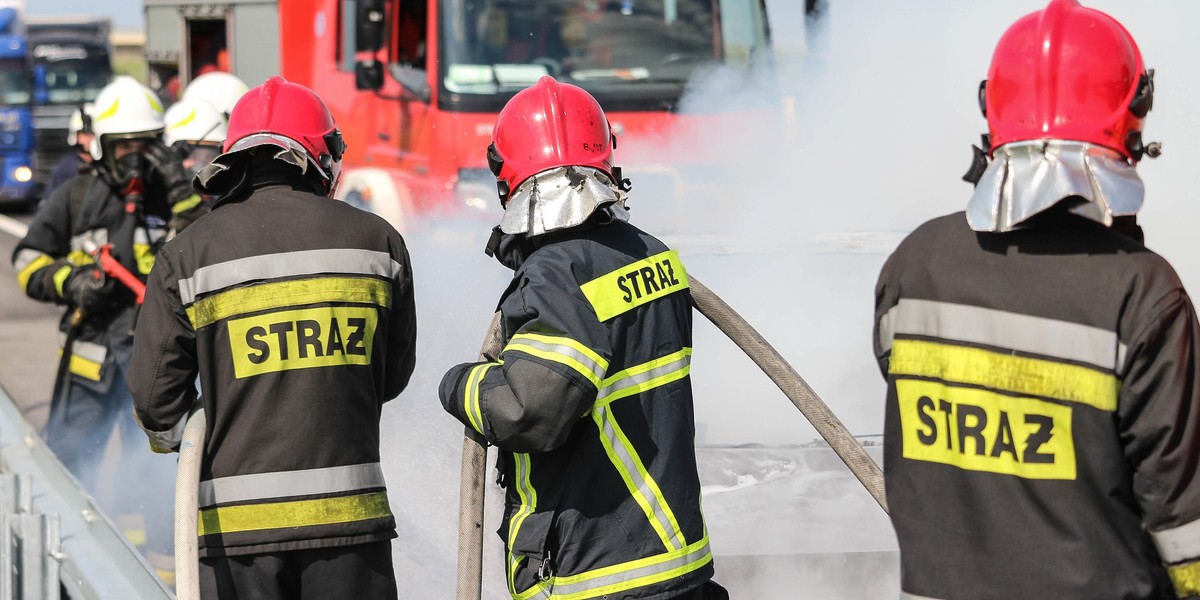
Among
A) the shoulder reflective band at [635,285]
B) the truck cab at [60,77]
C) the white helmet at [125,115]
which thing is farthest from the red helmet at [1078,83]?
the truck cab at [60,77]

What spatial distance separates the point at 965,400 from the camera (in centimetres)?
204

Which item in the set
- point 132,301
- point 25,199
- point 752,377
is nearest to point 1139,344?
point 752,377

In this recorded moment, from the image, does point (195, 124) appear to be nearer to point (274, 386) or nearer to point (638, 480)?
point (274, 386)

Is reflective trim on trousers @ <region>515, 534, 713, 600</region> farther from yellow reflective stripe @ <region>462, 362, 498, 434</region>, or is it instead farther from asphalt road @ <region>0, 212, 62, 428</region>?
asphalt road @ <region>0, 212, 62, 428</region>

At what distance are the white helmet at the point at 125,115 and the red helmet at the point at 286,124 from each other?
2.52m

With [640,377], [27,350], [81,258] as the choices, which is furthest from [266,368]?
[27,350]

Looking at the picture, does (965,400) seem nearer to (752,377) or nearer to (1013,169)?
(1013,169)

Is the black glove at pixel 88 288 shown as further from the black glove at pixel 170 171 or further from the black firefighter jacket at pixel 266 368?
the black firefighter jacket at pixel 266 368

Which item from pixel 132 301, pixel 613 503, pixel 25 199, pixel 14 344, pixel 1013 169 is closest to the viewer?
pixel 1013 169

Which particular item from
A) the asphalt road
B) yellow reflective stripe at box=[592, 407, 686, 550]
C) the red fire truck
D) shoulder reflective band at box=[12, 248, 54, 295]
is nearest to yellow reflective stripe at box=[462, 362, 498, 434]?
yellow reflective stripe at box=[592, 407, 686, 550]

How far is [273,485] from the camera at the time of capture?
9.14 ft

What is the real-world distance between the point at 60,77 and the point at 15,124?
1.82 metres

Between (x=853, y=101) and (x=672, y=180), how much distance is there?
3.26 feet

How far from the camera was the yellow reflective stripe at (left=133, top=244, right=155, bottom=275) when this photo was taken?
5211mm
